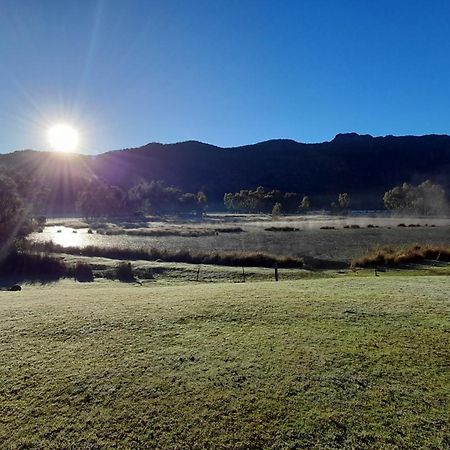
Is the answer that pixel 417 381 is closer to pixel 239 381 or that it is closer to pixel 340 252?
pixel 239 381

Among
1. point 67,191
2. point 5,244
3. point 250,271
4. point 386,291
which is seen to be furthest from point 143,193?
point 386,291

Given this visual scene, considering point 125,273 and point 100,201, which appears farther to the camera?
point 100,201

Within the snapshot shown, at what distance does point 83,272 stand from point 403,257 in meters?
29.8

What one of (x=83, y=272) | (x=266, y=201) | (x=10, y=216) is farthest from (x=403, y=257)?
(x=266, y=201)

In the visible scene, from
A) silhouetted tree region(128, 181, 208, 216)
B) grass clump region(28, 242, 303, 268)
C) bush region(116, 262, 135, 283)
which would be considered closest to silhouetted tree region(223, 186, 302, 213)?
silhouetted tree region(128, 181, 208, 216)

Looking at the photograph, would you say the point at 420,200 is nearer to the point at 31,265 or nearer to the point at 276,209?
the point at 276,209

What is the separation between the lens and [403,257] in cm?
3650

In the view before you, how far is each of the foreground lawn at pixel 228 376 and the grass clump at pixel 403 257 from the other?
25192 mm

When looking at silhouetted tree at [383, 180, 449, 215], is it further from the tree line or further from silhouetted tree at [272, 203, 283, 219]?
the tree line

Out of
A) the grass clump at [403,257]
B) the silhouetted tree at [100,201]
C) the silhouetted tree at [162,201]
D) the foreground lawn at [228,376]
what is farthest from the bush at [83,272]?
the silhouetted tree at [162,201]

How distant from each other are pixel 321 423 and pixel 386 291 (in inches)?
363

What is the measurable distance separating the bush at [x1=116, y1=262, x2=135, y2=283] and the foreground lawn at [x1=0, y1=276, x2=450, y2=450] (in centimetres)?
1791

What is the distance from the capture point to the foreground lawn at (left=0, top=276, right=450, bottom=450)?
5.83m

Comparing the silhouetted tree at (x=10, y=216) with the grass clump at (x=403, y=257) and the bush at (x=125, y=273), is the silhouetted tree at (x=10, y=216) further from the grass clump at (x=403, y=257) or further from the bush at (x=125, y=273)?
the grass clump at (x=403, y=257)
